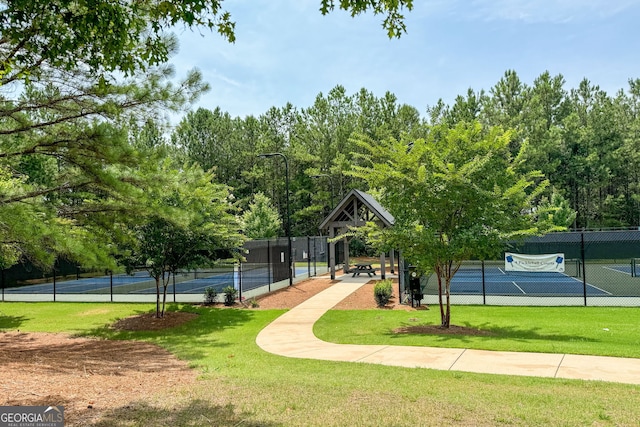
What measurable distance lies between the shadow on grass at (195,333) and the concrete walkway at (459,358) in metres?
1.52

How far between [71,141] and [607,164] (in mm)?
53692

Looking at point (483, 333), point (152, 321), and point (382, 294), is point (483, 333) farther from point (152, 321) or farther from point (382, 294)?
point (152, 321)

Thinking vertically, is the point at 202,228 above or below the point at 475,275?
above

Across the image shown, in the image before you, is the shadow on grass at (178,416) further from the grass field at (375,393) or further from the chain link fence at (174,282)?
the chain link fence at (174,282)

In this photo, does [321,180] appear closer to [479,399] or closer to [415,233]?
[415,233]

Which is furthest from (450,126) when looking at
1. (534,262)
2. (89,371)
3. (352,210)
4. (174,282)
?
(89,371)

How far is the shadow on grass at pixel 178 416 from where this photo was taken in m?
5.03

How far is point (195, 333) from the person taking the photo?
45.4 ft

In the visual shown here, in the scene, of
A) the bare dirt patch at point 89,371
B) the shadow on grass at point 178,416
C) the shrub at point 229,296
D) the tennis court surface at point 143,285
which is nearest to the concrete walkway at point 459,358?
the bare dirt patch at point 89,371

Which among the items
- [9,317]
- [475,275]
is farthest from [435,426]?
[475,275]

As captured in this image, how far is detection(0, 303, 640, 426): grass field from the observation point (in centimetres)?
523

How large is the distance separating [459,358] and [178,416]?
20.0 ft

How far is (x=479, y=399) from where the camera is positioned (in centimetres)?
605

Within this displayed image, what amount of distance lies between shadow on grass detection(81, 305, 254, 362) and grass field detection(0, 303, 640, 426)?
0.30 ft
